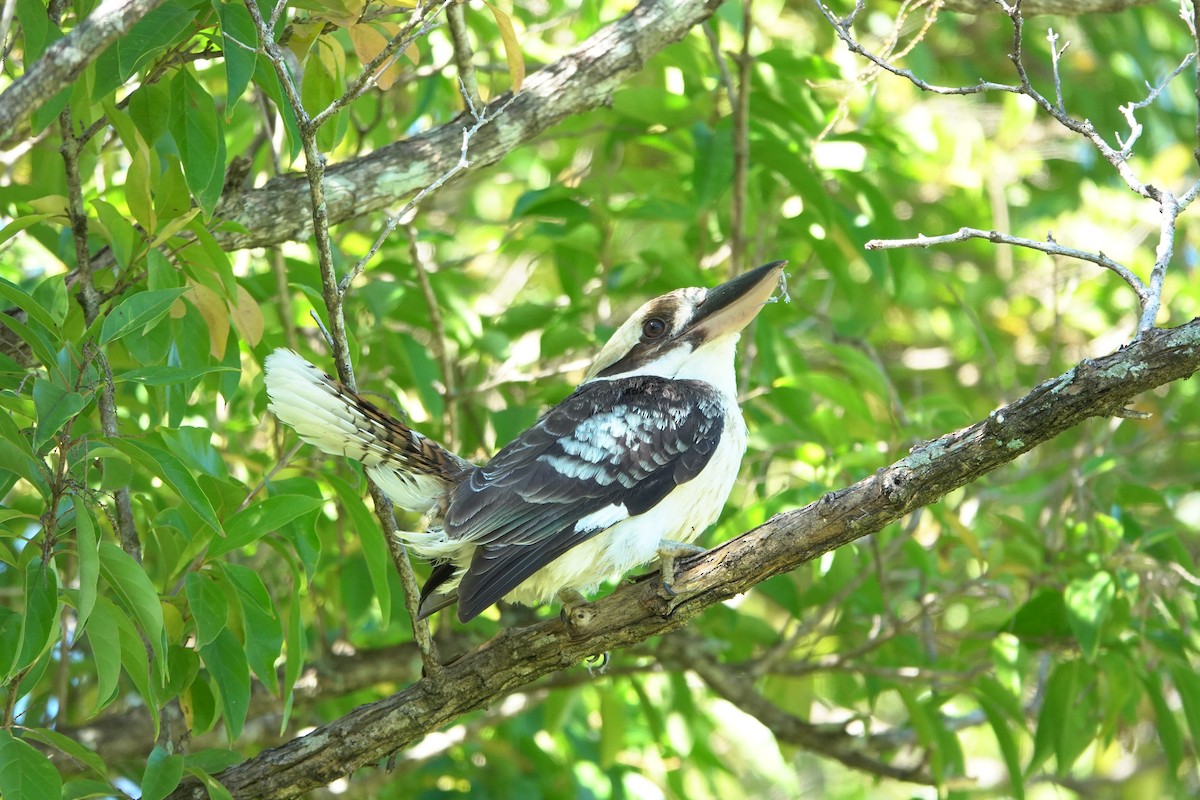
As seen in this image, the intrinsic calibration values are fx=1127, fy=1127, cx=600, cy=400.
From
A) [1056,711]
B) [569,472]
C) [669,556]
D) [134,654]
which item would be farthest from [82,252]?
[1056,711]

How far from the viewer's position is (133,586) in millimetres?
2941

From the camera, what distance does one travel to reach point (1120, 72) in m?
7.73

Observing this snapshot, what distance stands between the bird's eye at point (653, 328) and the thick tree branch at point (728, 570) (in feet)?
5.04

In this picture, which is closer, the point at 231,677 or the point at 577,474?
the point at 231,677

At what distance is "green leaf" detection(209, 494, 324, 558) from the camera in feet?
10.9

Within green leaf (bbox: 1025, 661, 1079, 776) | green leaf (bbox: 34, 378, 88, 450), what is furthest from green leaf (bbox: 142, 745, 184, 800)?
green leaf (bbox: 1025, 661, 1079, 776)

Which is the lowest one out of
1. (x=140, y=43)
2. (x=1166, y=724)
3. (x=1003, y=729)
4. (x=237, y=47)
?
(x=1166, y=724)

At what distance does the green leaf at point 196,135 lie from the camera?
344 cm

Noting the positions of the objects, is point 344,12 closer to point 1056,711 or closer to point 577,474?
point 577,474

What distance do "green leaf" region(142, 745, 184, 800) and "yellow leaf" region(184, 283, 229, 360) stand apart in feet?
4.17

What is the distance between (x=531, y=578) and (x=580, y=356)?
237 cm

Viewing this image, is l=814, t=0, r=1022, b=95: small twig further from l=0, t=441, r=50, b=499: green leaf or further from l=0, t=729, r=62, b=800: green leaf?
l=0, t=729, r=62, b=800: green leaf

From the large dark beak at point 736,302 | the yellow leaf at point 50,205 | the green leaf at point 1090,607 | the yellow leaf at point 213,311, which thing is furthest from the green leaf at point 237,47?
the green leaf at point 1090,607

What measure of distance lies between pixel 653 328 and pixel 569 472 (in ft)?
3.32
